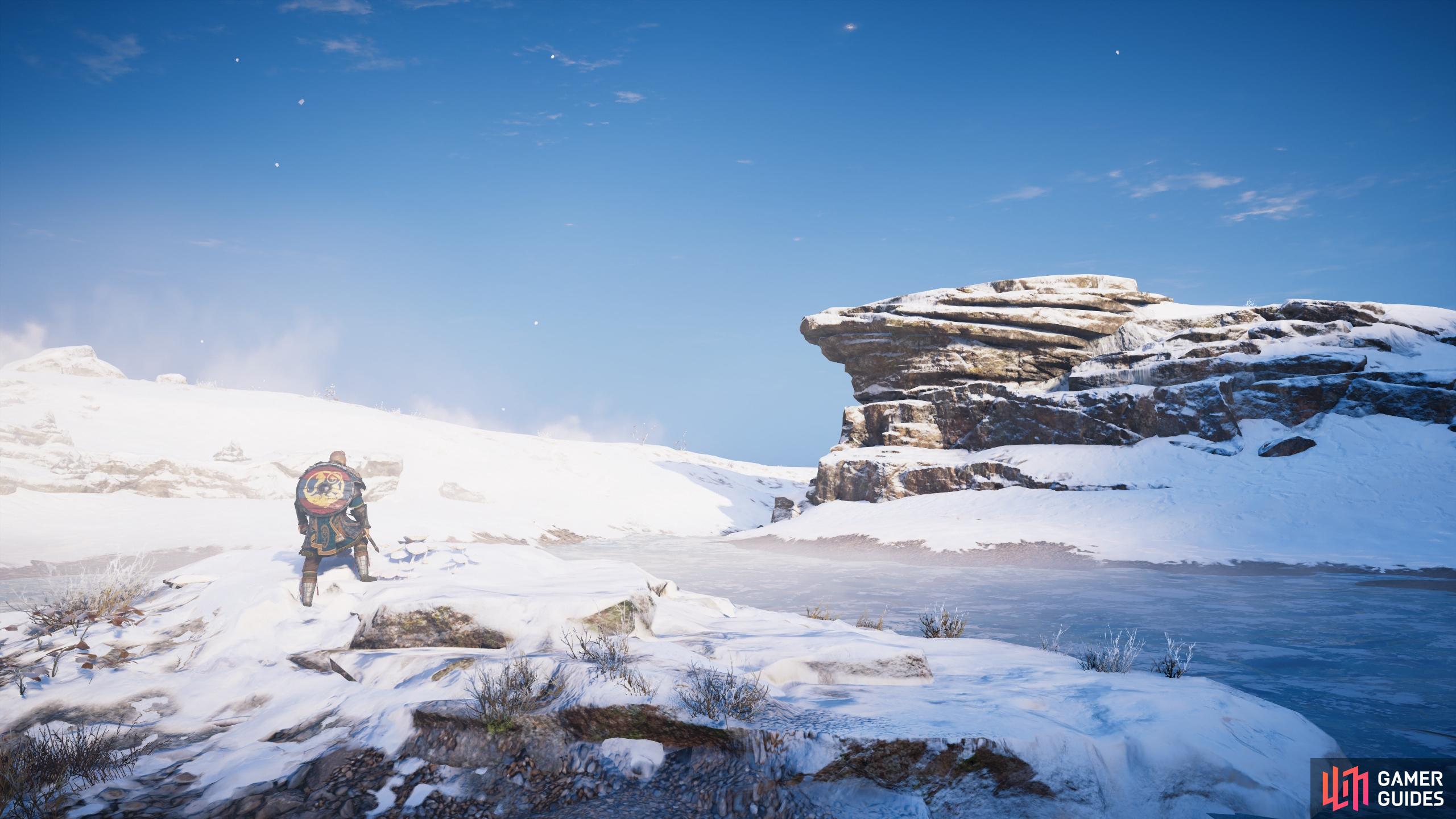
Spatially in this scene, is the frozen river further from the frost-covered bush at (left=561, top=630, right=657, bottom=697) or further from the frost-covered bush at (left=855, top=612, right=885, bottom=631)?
the frost-covered bush at (left=561, top=630, right=657, bottom=697)

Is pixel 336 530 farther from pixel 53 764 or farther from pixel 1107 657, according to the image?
pixel 1107 657

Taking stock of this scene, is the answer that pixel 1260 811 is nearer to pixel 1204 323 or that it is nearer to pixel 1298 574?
pixel 1298 574

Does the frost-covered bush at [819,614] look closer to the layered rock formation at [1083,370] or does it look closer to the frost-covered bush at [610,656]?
the frost-covered bush at [610,656]

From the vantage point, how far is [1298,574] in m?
15.1

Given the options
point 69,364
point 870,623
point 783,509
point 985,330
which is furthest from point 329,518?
point 69,364

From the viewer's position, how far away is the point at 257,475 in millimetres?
28516

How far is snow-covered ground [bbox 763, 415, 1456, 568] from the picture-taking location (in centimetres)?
1731

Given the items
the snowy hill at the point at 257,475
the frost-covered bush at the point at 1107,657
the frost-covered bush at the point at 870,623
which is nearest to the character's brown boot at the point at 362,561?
the snowy hill at the point at 257,475

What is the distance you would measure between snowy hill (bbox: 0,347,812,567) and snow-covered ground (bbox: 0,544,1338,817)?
11.2ft

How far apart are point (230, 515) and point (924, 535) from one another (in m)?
24.8

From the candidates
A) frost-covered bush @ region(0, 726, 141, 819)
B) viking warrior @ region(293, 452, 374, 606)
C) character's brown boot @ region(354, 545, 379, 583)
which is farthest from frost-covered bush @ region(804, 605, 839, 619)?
frost-covered bush @ region(0, 726, 141, 819)

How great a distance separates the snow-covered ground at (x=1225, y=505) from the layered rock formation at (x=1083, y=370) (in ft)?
3.15

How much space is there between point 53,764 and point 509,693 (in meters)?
2.71

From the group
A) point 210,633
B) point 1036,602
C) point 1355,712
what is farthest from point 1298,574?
point 210,633
